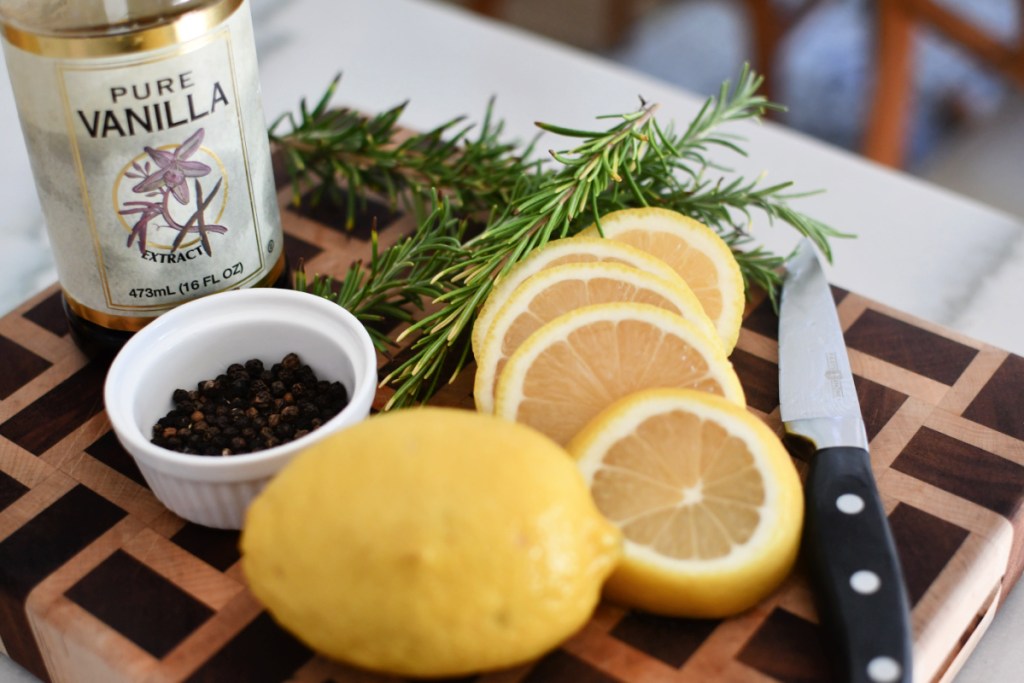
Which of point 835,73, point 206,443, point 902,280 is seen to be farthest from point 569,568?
point 835,73

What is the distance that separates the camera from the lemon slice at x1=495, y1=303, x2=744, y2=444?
76 centimetres

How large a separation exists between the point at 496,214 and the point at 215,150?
0.31 metres

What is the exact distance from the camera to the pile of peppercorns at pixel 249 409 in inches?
30.0

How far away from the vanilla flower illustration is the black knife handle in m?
0.47

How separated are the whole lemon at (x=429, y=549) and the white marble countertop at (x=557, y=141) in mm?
391

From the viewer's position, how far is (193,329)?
81 cm

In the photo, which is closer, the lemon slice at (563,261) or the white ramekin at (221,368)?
the white ramekin at (221,368)

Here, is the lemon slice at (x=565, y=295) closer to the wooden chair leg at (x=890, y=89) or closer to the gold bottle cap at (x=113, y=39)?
the gold bottle cap at (x=113, y=39)

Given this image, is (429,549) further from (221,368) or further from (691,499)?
(221,368)

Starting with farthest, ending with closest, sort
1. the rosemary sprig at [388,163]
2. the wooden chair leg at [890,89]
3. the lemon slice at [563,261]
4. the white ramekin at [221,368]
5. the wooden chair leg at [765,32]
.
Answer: the wooden chair leg at [765,32]
the wooden chair leg at [890,89]
the rosemary sprig at [388,163]
the lemon slice at [563,261]
the white ramekin at [221,368]

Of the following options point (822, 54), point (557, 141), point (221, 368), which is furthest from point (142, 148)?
point (822, 54)

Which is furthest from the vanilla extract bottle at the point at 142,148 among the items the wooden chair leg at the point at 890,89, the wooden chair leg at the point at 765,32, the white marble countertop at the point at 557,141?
the wooden chair leg at the point at 765,32

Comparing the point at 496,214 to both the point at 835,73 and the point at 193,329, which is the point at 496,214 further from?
the point at 835,73

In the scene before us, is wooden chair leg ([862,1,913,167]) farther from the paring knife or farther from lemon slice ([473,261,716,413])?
lemon slice ([473,261,716,413])
